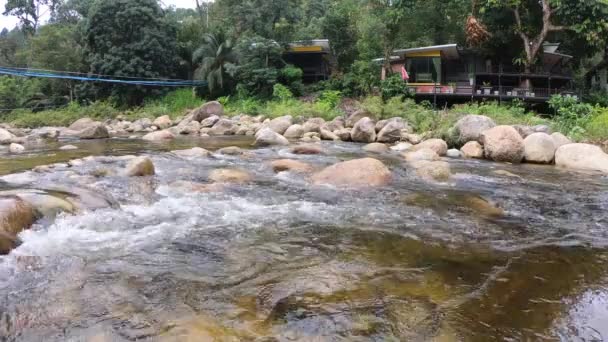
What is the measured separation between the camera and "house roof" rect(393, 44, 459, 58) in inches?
790

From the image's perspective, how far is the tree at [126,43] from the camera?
78.7 feet

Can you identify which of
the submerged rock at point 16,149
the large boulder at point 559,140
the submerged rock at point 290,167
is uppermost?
the submerged rock at point 16,149

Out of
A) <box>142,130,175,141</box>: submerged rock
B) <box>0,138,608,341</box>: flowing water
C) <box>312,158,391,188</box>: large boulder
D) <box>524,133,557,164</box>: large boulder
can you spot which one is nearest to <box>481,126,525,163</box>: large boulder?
<box>524,133,557,164</box>: large boulder

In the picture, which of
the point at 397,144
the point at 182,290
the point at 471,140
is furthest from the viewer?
the point at 397,144

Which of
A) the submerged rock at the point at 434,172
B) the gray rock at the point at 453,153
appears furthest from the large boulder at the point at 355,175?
the gray rock at the point at 453,153

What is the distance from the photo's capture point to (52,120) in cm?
2144

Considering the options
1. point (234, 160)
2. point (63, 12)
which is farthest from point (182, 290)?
point (63, 12)

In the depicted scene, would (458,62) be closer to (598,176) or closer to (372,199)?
(598,176)

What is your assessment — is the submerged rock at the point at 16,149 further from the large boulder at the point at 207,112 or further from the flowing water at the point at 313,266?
the large boulder at the point at 207,112

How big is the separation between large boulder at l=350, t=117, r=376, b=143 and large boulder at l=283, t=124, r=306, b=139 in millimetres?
1869

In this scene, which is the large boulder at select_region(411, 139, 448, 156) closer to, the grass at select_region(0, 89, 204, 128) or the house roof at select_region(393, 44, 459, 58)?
the house roof at select_region(393, 44, 459, 58)

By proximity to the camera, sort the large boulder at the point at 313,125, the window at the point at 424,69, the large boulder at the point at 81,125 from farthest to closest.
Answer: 1. the window at the point at 424,69
2. the large boulder at the point at 81,125
3. the large boulder at the point at 313,125

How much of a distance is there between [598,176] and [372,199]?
473 cm

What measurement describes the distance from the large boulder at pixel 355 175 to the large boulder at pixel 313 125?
25.7ft
